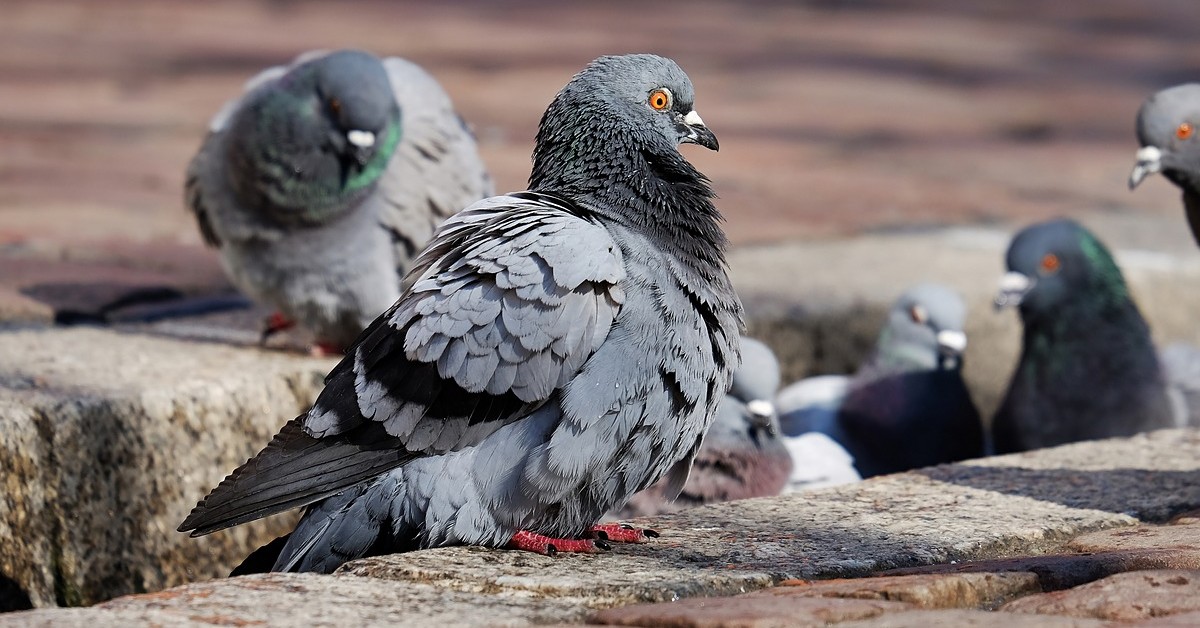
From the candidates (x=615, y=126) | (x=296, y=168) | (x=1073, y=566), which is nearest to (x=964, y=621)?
(x=1073, y=566)

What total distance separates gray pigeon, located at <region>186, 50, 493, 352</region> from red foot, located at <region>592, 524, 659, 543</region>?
1721 mm

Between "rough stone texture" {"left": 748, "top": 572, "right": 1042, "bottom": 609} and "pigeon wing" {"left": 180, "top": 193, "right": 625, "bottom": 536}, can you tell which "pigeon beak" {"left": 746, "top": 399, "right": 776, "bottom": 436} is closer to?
"pigeon wing" {"left": 180, "top": 193, "right": 625, "bottom": 536}

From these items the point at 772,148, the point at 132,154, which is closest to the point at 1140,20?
the point at 772,148

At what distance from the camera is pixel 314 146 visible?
4.42 metres

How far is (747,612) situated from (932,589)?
0.33m

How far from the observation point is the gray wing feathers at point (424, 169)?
4547 millimetres

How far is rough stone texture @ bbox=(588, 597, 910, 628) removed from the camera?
2240mm

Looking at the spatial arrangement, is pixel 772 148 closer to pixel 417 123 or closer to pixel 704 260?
pixel 417 123

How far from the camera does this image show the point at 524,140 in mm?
8578

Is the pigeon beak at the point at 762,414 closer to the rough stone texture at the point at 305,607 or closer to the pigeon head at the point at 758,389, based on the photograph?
the pigeon head at the point at 758,389

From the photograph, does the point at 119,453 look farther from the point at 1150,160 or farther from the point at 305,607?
the point at 1150,160

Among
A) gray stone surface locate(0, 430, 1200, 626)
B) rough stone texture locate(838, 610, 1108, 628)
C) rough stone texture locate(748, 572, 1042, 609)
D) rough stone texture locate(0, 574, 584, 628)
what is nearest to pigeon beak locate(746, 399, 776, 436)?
gray stone surface locate(0, 430, 1200, 626)

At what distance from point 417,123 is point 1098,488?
2.26m

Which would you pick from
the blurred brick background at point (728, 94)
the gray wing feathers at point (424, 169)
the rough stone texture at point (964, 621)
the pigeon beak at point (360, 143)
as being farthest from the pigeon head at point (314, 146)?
the rough stone texture at point (964, 621)
